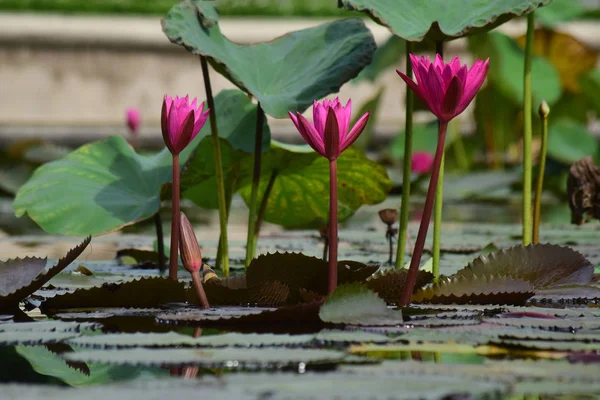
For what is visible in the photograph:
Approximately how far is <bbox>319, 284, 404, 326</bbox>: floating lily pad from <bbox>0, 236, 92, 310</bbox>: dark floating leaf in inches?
10.7

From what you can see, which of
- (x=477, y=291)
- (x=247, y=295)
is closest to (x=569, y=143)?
(x=477, y=291)

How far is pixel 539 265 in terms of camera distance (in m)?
1.19

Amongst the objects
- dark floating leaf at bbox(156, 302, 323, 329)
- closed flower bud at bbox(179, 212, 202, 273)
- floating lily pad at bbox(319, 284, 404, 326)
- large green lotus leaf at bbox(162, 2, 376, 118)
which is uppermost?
large green lotus leaf at bbox(162, 2, 376, 118)

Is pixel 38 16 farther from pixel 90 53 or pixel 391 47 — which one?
pixel 391 47

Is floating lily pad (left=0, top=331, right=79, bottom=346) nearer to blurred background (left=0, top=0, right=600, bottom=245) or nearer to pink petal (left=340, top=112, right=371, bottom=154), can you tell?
pink petal (left=340, top=112, right=371, bottom=154)

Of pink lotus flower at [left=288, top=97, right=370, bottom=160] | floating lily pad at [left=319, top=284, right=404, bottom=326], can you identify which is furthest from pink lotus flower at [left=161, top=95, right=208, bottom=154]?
floating lily pad at [left=319, top=284, right=404, bottom=326]

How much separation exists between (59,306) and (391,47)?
109 inches

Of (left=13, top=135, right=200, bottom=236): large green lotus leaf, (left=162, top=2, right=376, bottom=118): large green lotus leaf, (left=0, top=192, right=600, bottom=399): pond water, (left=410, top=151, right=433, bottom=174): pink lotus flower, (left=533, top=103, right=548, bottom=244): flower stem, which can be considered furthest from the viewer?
(left=410, top=151, right=433, bottom=174): pink lotus flower

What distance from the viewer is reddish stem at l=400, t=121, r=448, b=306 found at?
3.21 feet

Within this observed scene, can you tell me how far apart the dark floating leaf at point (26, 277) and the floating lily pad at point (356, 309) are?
0.27m

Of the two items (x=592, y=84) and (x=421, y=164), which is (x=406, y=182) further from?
(x=592, y=84)

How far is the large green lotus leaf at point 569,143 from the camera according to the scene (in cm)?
378

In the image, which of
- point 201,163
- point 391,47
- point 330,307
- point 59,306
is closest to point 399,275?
point 330,307

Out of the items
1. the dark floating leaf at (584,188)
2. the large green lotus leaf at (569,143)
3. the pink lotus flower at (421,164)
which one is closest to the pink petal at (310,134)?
the dark floating leaf at (584,188)
